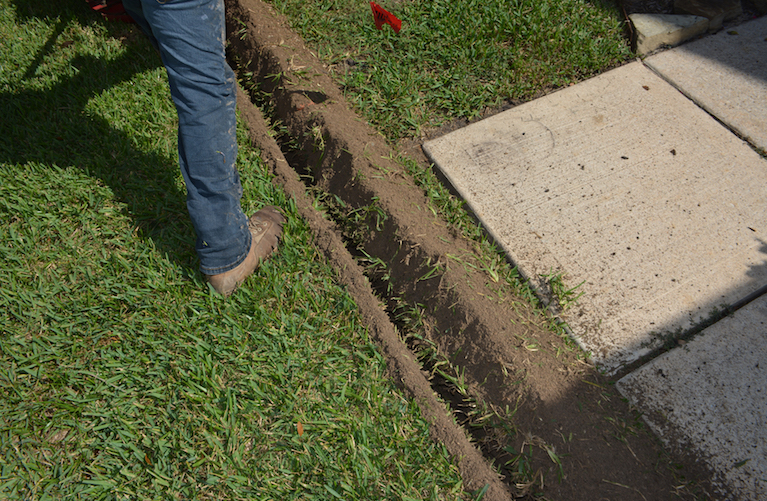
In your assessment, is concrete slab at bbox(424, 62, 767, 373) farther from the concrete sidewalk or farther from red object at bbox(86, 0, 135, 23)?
red object at bbox(86, 0, 135, 23)

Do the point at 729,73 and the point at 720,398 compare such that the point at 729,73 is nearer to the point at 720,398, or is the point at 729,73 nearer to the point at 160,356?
the point at 720,398

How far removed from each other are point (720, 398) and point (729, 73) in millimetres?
2040

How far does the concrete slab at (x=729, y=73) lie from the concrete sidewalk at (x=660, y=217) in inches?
0.4

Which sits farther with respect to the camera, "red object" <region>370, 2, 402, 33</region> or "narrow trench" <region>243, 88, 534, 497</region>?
"red object" <region>370, 2, 402, 33</region>

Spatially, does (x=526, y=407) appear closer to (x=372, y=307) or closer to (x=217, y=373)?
(x=372, y=307)

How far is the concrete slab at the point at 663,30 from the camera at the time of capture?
312cm

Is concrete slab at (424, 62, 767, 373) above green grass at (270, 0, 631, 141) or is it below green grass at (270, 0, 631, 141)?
below

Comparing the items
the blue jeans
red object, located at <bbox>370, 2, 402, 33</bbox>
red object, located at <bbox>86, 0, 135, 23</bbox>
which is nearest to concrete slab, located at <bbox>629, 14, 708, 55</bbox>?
red object, located at <bbox>370, 2, 402, 33</bbox>

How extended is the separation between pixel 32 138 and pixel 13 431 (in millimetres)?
1725

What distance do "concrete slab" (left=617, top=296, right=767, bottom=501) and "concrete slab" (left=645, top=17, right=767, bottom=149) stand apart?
1160 mm

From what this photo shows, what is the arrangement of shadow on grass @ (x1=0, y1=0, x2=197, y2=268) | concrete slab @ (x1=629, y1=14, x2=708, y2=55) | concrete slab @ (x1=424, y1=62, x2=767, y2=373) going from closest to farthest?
concrete slab @ (x1=424, y1=62, x2=767, y2=373) → shadow on grass @ (x1=0, y1=0, x2=197, y2=268) → concrete slab @ (x1=629, y1=14, x2=708, y2=55)

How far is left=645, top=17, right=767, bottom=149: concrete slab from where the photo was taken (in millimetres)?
2738

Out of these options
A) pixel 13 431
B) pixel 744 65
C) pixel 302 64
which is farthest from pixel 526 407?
pixel 744 65

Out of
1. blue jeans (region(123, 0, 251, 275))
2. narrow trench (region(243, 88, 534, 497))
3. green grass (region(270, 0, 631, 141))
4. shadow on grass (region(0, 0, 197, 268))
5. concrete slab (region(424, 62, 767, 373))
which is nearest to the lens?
blue jeans (region(123, 0, 251, 275))
